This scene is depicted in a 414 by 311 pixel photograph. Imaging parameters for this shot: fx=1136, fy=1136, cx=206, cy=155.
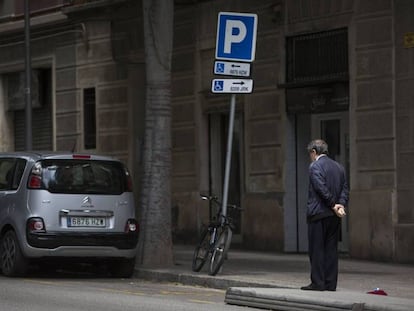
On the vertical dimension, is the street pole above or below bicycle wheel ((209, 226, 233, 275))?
above

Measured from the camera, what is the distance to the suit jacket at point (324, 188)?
43.5 feet

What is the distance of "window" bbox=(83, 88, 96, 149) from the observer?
86.1 feet

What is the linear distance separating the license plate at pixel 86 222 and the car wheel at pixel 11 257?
81cm

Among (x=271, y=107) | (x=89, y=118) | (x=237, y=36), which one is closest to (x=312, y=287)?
(x=237, y=36)

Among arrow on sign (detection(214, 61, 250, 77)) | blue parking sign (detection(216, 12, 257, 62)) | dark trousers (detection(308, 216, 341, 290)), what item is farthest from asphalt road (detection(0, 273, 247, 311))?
blue parking sign (detection(216, 12, 257, 62))

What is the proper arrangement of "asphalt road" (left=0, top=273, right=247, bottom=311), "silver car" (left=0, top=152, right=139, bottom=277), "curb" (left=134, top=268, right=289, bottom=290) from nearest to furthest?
"asphalt road" (left=0, top=273, right=247, bottom=311) → "curb" (left=134, top=268, right=289, bottom=290) → "silver car" (left=0, top=152, right=139, bottom=277)

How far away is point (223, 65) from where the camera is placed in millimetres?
16172

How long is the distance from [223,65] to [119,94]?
938 cm

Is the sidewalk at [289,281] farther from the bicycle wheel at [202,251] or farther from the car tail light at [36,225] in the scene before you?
the car tail light at [36,225]

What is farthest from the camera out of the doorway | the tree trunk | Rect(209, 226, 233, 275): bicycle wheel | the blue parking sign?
the doorway

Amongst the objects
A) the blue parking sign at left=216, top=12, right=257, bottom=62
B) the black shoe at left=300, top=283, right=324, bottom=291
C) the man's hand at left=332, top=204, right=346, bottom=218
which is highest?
the blue parking sign at left=216, top=12, right=257, bottom=62

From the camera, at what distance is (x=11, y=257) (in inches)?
629

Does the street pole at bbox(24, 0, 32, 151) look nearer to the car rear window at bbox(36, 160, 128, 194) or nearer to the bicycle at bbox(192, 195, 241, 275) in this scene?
the car rear window at bbox(36, 160, 128, 194)

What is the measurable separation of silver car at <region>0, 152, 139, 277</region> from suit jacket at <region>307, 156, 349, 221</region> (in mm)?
3711
